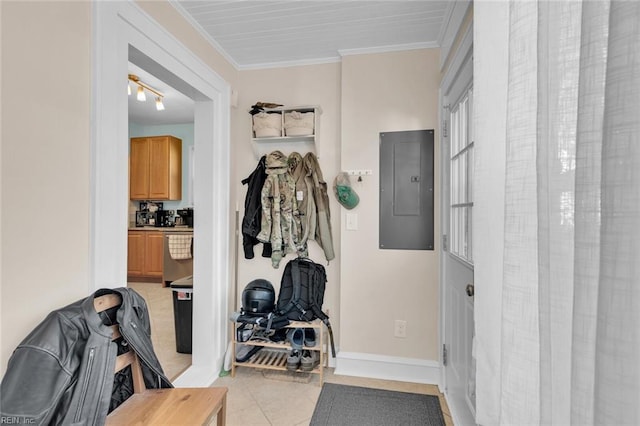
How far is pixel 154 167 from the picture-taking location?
5008 mm

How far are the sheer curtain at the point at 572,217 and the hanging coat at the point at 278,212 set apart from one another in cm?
196

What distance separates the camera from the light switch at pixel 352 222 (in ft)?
7.76

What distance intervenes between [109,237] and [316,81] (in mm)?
1967

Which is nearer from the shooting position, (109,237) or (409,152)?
(109,237)

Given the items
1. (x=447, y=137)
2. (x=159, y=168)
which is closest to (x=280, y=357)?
(x=447, y=137)

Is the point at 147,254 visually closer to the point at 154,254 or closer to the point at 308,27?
the point at 154,254

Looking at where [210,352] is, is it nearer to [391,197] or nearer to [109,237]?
[109,237]

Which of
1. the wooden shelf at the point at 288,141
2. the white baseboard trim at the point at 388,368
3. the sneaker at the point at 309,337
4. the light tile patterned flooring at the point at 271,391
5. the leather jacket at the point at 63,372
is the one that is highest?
the wooden shelf at the point at 288,141

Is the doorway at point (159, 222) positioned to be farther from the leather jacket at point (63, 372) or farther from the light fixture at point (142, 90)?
the leather jacket at point (63, 372)

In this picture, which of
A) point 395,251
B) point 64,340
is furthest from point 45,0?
point 395,251

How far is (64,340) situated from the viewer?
987mm

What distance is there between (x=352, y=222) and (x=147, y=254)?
3.95 meters

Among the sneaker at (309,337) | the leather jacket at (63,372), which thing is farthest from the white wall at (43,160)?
the sneaker at (309,337)

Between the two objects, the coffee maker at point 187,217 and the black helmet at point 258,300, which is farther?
the coffee maker at point 187,217
